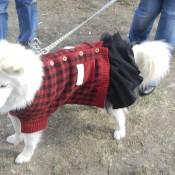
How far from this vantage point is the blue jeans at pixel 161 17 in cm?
277

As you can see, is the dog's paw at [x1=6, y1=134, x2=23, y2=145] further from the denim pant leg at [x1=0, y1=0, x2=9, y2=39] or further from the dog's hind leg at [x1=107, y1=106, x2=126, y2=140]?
the denim pant leg at [x1=0, y1=0, x2=9, y2=39]

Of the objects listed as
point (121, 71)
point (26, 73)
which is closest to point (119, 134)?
point (121, 71)

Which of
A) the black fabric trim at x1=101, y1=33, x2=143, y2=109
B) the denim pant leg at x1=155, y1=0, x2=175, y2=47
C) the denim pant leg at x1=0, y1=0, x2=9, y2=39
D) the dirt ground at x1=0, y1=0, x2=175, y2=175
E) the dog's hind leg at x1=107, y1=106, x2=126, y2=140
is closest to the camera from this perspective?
the black fabric trim at x1=101, y1=33, x2=143, y2=109

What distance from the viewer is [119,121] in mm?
2586

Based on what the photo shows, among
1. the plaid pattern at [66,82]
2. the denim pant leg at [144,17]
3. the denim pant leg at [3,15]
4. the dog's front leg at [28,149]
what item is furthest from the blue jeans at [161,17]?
the dog's front leg at [28,149]

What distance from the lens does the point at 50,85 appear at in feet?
6.93

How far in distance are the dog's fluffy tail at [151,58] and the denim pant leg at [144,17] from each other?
54cm

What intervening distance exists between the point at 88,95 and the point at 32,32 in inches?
45.7

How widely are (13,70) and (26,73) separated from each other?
9cm

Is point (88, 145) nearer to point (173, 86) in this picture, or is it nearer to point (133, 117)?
point (133, 117)

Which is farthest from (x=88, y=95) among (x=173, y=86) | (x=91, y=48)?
(x=173, y=86)

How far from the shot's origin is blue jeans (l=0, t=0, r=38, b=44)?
3.03 meters

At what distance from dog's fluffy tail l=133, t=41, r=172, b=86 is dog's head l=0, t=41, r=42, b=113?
0.63 m

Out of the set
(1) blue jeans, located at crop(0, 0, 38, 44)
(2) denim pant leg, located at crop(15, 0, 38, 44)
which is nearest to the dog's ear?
(1) blue jeans, located at crop(0, 0, 38, 44)
